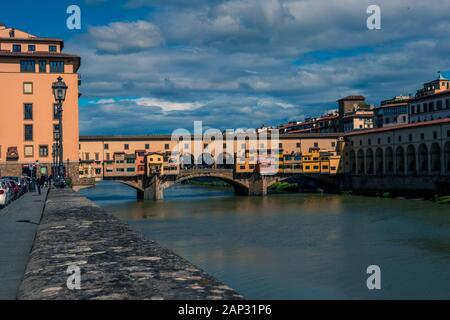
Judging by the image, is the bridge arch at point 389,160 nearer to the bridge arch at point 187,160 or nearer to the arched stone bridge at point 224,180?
the arched stone bridge at point 224,180

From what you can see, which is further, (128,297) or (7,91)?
(7,91)

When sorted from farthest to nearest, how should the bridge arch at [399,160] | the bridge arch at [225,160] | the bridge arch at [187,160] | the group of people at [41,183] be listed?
the bridge arch at [187,160] < the bridge arch at [225,160] < the bridge arch at [399,160] < the group of people at [41,183]

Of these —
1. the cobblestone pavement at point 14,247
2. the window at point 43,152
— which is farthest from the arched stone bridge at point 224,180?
the cobblestone pavement at point 14,247

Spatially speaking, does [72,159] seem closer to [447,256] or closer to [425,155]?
[425,155]

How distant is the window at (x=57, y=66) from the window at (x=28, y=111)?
4932 mm

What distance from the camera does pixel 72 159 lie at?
64.8 metres

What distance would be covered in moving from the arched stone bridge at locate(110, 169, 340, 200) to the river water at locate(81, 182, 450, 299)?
23.0m

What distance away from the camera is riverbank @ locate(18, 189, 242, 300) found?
425 centimetres

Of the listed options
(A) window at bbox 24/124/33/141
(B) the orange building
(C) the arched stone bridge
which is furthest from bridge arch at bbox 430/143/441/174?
(A) window at bbox 24/124/33/141

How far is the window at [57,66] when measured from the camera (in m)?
62.9

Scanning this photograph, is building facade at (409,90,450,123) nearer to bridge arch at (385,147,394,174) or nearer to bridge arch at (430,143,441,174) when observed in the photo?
bridge arch at (385,147,394,174)

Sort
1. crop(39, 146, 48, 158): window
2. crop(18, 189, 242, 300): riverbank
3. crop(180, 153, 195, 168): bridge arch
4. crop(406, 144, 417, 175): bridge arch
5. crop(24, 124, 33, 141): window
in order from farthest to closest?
crop(180, 153, 195, 168): bridge arch → crop(406, 144, 417, 175): bridge arch → crop(39, 146, 48, 158): window → crop(24, 124, 33, 141): window → crop(18, 189, 242, 300): riverbank

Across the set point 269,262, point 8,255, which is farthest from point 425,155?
point 8,255
